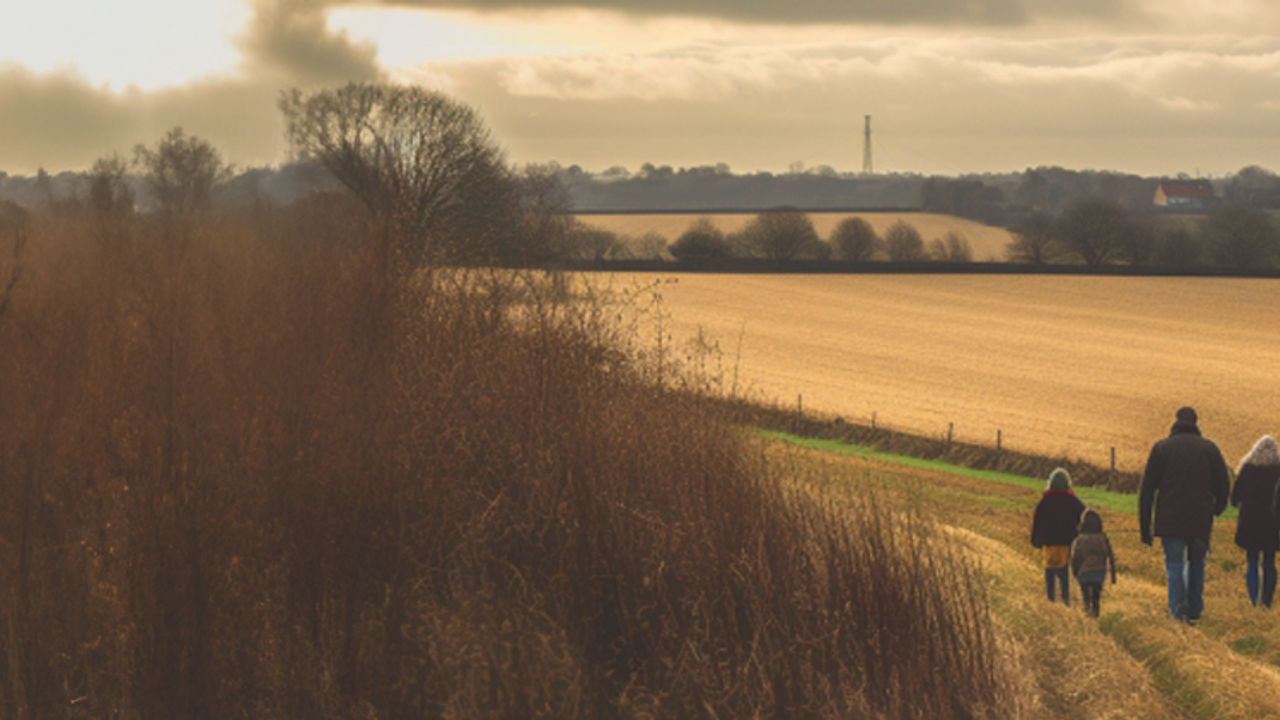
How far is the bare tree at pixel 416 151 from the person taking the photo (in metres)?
44.8

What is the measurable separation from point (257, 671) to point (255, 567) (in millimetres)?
658

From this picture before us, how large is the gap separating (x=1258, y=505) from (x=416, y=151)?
37.1 metres

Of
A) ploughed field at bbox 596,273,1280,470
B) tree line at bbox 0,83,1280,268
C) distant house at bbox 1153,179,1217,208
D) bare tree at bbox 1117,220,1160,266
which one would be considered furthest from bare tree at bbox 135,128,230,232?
distant house at bbox 1153,179,1217,208

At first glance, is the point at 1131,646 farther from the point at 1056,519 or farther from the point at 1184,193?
the point at 1184,193

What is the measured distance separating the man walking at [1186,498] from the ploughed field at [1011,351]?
13.0 metres

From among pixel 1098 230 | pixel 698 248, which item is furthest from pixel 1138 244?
pixel 698 248

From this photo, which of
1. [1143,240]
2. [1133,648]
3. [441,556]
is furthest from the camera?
[1143,240]

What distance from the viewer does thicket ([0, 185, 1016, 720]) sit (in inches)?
302

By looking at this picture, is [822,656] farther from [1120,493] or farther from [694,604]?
[1120,493]

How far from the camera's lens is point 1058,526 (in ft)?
39.3

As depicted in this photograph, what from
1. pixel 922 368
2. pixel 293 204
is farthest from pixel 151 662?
pixel 293 204

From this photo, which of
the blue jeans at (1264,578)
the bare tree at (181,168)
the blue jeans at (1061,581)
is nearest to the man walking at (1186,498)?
the blue jeans at (1061,581)

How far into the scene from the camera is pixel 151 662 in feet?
25.5

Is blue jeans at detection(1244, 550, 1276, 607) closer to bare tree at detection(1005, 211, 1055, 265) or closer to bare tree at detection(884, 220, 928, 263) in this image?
bare tree at detection(1005, 211, 1055, 265)
